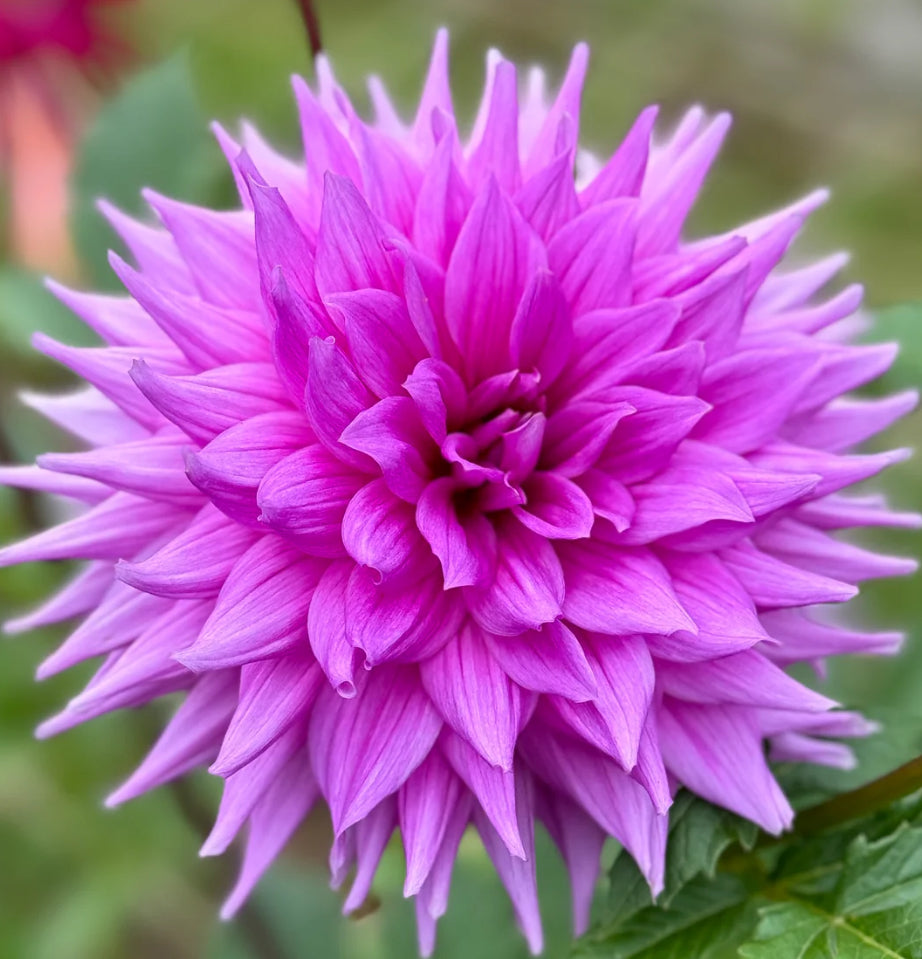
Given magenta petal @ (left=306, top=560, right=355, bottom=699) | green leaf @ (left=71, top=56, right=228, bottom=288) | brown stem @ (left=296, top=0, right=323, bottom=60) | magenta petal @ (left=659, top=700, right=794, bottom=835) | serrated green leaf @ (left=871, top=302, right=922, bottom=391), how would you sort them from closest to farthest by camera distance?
magenta petal @ (left=306, top=560, right=355, bottom=699), magenta petal @ (left=659, top=700, right=794, bottom=835), brown stem @ (left=296, top=0, right=323, bottom=60), serrated green leaf @ (left=871, top=302, right=922, bottom=391), green leaf @ (left=71, top=56, right=228, bottom=288)

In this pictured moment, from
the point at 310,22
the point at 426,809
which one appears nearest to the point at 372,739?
the point at 426,809

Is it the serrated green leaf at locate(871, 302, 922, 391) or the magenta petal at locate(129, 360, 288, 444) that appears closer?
the magenta petal at locate(129, 360, 288, 444)

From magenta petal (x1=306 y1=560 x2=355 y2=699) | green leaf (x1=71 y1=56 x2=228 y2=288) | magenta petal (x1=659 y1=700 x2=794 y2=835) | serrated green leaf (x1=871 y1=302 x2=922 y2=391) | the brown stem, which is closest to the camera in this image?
magenta petal (x1=306 y1=560 x2=355 y2=699)

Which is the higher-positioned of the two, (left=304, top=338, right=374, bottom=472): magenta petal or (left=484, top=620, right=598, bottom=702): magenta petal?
(left=304, top=338, right=374, bottom=472): magenta petal

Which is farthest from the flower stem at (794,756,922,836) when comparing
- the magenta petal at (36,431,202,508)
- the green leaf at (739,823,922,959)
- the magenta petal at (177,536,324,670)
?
the magenta petal at (36,431,202,508)

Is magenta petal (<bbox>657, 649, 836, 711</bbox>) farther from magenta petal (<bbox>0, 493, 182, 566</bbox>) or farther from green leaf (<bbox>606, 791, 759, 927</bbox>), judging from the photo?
magenta petal (<bbox>0, 493, 182, 566</bbox>)

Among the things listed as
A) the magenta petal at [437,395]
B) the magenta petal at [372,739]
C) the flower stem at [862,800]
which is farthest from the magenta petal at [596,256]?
the flower stem at [862,800]
